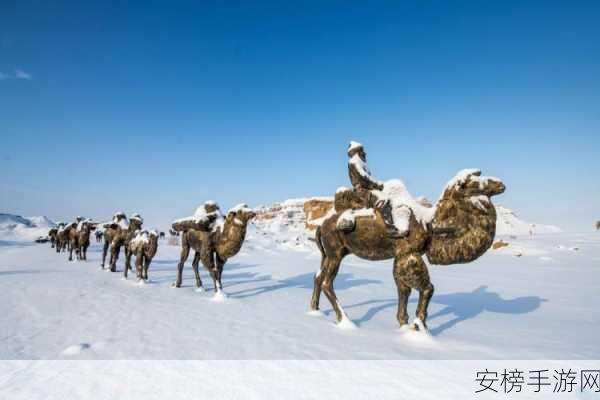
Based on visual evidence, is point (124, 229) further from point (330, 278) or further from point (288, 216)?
point (288, 216)

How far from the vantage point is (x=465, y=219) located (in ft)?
14.5

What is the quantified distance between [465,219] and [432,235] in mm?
511

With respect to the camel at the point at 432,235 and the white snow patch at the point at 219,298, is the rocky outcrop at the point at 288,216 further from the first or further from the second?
the camel at the point at 432,235

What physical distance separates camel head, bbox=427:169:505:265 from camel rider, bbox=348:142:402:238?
32.6 inches

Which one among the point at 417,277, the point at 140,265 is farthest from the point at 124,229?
the point at 417,277

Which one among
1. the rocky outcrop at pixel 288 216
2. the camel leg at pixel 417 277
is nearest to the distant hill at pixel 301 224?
the rocky outcrop at pixel 288 216

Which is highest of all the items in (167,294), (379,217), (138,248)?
(379,217)

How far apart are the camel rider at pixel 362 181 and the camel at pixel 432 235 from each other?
0.18 metres

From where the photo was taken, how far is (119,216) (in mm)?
12281

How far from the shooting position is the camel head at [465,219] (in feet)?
14.1

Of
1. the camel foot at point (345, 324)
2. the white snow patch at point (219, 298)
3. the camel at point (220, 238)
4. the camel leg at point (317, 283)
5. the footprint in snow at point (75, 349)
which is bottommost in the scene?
the white snow patch at point (219, 298)
